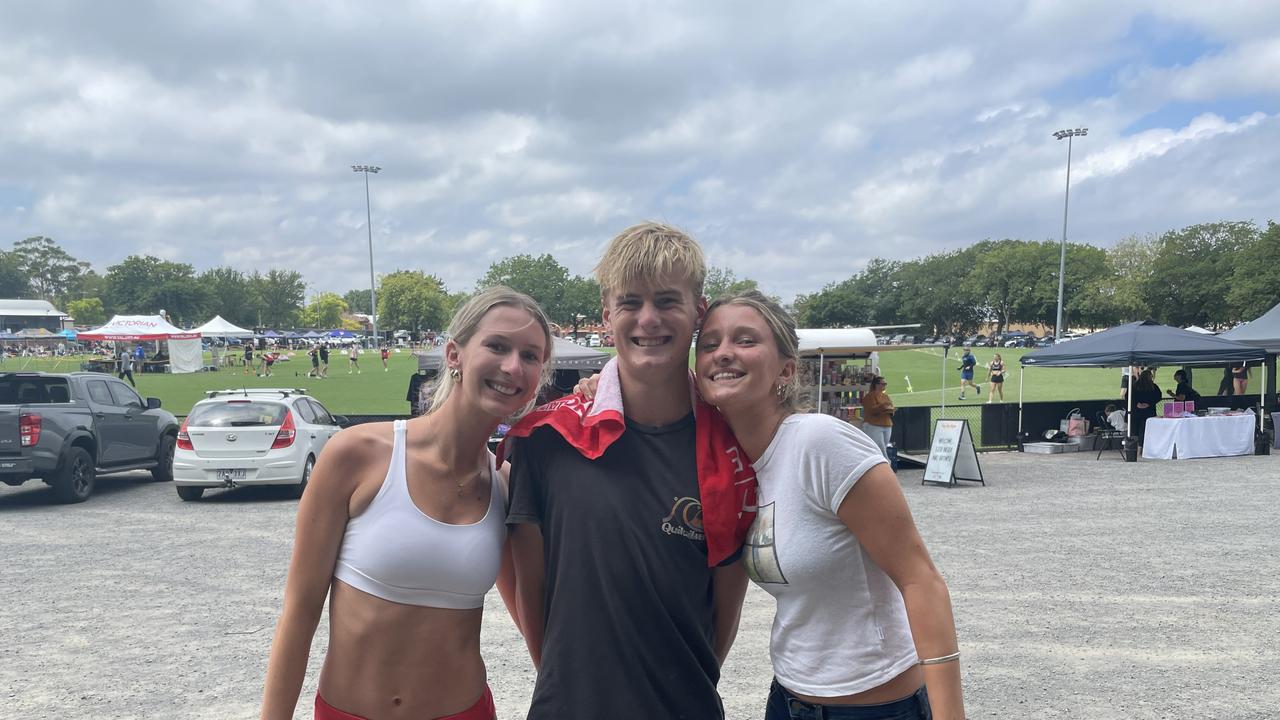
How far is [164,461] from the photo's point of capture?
13.4 m

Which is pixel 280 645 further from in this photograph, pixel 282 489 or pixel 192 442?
pixel 282 489

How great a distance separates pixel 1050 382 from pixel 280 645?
41.7 metres

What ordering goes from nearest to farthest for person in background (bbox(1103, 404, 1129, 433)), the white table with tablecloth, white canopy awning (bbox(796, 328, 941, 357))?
white canopy awning (bbox(796, 328, 941, 357)), the white table with tablecloth, person in background (bbox(1103, 404, 1129, 433))

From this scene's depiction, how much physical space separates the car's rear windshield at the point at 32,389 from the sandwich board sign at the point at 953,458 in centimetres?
1263

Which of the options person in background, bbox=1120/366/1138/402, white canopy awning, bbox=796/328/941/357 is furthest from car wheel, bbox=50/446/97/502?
person in background, bbox=1120/366/1138/402

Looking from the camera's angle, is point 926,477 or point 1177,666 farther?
point 926,477

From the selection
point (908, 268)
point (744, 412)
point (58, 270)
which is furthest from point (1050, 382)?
point (58, 270)

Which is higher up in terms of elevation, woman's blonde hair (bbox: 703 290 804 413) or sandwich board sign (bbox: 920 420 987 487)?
woman's blonde hair (bbox: 703 290 804 413)

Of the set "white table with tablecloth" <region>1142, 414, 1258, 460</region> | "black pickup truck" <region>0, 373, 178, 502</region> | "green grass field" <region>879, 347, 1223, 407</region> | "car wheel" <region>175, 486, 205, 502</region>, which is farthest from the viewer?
"green grass field" <region>879, 347, 1223, 407</region>

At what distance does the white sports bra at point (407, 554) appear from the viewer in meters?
2.01

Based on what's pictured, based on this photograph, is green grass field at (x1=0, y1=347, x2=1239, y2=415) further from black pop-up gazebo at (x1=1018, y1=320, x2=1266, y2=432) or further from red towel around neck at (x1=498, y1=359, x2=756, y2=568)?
red towel around neck at (x1=498, y1=359, x2=756, y2=568)

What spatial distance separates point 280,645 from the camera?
2066mm

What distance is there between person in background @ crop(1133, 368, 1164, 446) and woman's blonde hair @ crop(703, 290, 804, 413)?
17935 millimetres

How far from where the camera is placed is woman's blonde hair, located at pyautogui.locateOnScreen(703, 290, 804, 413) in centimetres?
212
